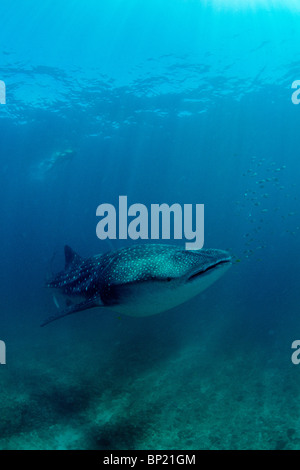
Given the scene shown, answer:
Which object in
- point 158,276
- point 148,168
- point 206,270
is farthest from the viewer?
point 148,168

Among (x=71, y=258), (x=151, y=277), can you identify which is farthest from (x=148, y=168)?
(x=151, y=277)

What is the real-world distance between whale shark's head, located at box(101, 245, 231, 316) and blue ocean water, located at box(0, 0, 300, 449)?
6.25 ft

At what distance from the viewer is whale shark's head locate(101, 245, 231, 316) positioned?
4793 millimetres

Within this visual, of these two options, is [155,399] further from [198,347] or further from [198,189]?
[198,189]

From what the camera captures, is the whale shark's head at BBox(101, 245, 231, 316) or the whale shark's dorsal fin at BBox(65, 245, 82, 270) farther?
the whale shark's dorsal fin at BBox(65, 245, 82, 270)

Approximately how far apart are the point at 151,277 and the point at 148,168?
50.6m

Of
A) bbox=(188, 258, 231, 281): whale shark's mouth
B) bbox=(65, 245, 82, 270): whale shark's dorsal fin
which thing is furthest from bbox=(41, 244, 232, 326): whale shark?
bbox=(65, 245, 82, 270): whale shark's dorsal fin

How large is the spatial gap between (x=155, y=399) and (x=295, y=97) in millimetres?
34224

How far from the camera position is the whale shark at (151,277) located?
4801 mm

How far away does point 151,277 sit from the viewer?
499 cm

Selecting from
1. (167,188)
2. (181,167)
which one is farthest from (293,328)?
(167,188)

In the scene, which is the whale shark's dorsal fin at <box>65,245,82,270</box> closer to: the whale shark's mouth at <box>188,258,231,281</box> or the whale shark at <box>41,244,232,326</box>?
the whale shark at <box>41,244,232,326</box>

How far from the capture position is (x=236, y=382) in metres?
9.18

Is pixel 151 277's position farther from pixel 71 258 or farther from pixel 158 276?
pixel 71 258
